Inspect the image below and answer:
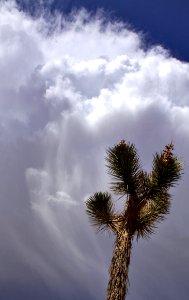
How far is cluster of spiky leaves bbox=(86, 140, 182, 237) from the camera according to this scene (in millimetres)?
9695

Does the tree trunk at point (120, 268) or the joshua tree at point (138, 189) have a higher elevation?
the joshua tree at point (138, 189)

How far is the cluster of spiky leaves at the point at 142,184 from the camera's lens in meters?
9.70

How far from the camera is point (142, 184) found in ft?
32.7

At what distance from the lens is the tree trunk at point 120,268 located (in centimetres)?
854

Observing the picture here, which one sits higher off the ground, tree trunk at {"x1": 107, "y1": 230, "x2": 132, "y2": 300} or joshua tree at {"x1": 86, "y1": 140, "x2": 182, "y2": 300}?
joshua tree at {"x1": 86, "y1": 140, "x2": 182, "y2": 300}

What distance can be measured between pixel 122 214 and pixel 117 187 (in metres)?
0.77

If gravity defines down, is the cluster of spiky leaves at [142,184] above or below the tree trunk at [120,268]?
above

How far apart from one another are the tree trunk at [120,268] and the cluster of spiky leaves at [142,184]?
383 millimetres

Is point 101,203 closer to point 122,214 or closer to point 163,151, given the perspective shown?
point 122,214

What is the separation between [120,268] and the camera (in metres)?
8.82

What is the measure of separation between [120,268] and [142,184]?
7.54 ft

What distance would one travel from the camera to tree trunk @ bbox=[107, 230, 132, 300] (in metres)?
8.54

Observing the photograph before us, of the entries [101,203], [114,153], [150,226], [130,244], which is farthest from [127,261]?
[114,153]

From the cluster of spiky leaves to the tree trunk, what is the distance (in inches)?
15.1
